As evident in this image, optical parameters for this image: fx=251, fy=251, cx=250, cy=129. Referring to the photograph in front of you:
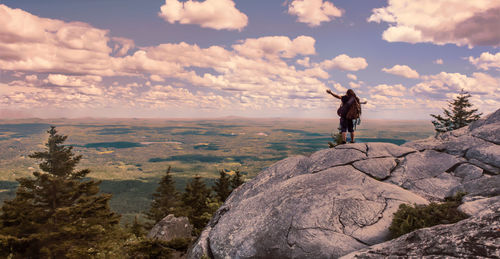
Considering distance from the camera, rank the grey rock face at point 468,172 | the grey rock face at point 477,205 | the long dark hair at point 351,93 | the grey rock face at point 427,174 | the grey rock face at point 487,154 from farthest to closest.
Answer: the long dark hair at point 351,93, the grey rock face at point 487,154, the grey rock face at point 468,172, the grey rock face at point 427,174, the grey rock face at point 477,205

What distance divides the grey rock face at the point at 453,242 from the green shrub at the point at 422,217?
4.18 ft

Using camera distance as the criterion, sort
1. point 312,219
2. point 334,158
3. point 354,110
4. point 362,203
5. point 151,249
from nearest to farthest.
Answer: point 312,219
point 362,203
point 151,249
point 334,158
point 354,110

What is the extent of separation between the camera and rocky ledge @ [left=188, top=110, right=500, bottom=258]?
631 centimetres

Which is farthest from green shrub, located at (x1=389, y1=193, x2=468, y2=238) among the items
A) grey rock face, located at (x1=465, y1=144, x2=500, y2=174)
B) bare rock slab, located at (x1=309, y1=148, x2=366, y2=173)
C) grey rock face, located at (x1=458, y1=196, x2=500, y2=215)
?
grey rock face, located at (x1=465, y1=144, x2=500, y2=174)

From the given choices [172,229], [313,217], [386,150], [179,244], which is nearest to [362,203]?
[313,217]

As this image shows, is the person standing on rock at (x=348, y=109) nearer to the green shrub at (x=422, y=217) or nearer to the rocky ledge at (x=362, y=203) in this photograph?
the rocky ledge at (x=362, y=203)

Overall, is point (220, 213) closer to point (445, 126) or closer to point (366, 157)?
point (366, 157)

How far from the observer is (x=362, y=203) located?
969 centimetres

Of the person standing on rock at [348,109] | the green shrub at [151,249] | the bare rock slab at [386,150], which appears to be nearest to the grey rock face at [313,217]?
the bare rock slab at [386,150]

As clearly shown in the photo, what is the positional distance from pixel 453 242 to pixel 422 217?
2534mm

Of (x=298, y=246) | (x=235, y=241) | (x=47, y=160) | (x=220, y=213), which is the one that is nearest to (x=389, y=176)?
(x=298, y=246)

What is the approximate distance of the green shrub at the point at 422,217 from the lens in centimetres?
766

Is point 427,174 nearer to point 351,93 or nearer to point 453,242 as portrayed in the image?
point 351,93

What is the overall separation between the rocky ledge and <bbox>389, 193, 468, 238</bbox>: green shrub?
1.19 feet
